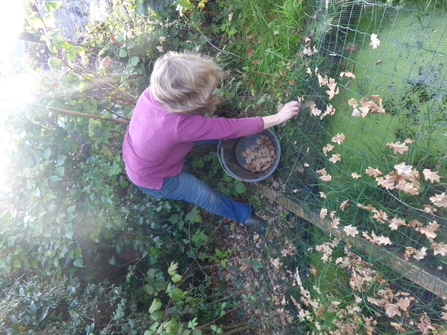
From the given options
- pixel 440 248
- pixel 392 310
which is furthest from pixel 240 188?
pixel 440 248

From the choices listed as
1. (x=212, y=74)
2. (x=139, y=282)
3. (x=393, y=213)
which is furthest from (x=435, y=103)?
(x=139, y=282)

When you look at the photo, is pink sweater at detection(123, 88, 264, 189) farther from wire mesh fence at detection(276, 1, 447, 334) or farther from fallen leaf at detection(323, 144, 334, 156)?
wire mesh fence at detection(276, 1, 447, 334)

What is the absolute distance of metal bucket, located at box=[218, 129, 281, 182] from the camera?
10.7ft

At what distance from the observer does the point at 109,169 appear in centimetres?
290

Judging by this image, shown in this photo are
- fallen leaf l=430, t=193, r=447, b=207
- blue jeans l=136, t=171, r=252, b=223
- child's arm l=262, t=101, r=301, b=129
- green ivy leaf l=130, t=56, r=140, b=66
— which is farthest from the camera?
green ivy leaf l=130, t=56, r=140, b=66

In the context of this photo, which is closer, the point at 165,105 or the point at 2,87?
the point at 165,105

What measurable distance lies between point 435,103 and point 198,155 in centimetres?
249

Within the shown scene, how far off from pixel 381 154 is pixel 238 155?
160 cm

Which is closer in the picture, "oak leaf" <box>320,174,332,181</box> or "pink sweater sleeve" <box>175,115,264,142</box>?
"pink sweater sleeve" <box>175,115,264,142</box>

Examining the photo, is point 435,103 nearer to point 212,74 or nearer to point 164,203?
point 212,74

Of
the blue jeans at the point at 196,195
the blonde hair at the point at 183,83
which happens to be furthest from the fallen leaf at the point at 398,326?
the blonde hair at the point at 183,83

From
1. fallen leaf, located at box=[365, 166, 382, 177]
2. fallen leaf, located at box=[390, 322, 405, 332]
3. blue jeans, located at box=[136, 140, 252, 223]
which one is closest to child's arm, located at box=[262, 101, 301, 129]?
fallen leaf, located at box=[365, 166, 382, 177]

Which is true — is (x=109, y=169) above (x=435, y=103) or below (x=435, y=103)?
below

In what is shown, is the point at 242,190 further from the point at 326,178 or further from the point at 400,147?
the point at 400,147
